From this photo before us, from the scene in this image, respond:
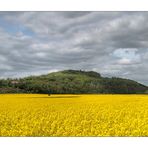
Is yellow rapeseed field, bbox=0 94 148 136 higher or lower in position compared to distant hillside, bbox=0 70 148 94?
lower

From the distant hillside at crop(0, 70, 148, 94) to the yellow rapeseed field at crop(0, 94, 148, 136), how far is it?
12.9 inches

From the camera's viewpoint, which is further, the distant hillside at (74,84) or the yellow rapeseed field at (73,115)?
Result: the distant hillside at (74,84)

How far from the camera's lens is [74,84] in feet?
67.6

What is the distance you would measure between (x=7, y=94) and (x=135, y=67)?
6.49m

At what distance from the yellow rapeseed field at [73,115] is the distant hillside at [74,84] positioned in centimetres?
33

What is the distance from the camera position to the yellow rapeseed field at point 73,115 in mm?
15906

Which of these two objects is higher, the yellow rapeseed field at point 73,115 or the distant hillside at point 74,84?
the distant hillside at point 74,84

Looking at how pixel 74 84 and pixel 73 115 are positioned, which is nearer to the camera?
pixel 73 115

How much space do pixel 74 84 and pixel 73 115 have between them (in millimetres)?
2540

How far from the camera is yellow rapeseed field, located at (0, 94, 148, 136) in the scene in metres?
15.9

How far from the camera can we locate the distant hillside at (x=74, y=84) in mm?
18688
